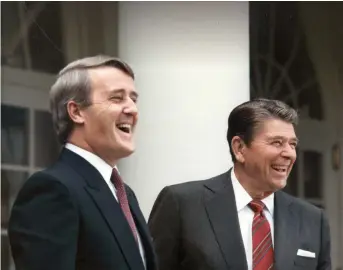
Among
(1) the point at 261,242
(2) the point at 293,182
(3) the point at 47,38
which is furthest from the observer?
(2) the point at 293,182

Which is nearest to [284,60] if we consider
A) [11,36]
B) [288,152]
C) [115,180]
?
[11,36]

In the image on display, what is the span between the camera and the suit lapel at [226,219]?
2.10m

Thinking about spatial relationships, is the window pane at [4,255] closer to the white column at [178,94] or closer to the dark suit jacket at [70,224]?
the white column at [178,94]

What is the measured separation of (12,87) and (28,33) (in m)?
0.21

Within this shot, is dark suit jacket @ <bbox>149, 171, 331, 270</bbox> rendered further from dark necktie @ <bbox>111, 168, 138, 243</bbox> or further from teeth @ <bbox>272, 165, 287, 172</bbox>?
dark necktie @ <bbox>111, 168, 138, 243</bbox>

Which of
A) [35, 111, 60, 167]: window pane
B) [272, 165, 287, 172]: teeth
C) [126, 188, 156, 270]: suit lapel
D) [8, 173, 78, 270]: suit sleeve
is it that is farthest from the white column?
[8, 173, 78, 270]: suit sleeve

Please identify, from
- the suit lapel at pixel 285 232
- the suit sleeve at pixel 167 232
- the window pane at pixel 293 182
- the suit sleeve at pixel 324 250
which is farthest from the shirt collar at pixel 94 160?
the window pane at pixel 293 182

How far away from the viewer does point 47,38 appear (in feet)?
9.71

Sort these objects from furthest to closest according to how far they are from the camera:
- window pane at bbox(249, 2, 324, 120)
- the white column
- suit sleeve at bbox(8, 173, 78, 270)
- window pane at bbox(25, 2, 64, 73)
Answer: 1. window pane at bbox(249, 2, 324, 120)
2. window pane at bbox(25, 2, 64, 73)
3. the white column
4. suit sleeve at bbox(8, 173, 78, 270)

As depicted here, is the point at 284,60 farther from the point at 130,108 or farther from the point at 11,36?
the point at 130,108

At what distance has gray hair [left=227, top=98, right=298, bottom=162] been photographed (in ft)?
7.12

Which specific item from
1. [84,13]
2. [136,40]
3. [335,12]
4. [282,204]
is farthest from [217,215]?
[335,12]

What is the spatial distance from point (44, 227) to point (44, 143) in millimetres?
1519

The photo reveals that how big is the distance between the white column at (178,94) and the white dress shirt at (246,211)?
0.64m
